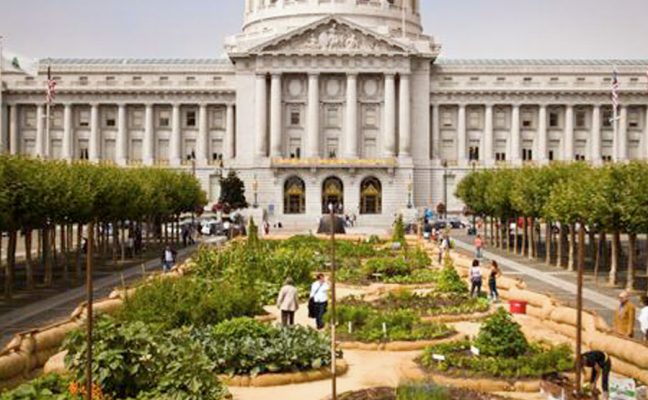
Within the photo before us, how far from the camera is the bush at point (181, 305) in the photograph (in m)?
27.8

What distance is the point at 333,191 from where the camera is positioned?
4641 inches

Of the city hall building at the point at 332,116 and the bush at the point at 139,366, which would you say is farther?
the city hall building at the point at 332,116

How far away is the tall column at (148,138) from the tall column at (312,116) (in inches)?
936

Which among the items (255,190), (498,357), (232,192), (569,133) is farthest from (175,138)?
(498,357)

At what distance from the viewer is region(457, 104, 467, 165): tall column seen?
415 feet

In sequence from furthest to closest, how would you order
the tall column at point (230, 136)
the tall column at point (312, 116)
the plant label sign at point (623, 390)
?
the tall column at point (230, 136) → the tall column at point (312, 116) → the plant label sign at point (623, 390)

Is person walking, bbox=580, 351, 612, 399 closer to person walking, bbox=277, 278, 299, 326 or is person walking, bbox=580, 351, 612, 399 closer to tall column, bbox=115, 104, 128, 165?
person walking, bbox=277, 278, 299, 326

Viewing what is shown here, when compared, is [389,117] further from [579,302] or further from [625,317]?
[579,302]

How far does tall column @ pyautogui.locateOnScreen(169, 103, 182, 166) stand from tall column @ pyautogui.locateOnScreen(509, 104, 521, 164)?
48.1m

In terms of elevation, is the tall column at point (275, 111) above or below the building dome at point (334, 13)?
below

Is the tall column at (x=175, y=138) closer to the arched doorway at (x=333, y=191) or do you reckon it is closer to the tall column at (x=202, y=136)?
the tall column at (x=202, y=136)

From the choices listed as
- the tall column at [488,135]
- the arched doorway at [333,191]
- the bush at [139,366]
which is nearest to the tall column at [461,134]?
the tall column at [488,135]

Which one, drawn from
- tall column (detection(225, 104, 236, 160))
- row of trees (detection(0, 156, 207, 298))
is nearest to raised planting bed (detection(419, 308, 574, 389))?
row of trees (detection(0, 156, 207, 298))

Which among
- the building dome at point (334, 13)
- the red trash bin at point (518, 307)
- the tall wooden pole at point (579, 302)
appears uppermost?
the building dome at point (334, 13)
